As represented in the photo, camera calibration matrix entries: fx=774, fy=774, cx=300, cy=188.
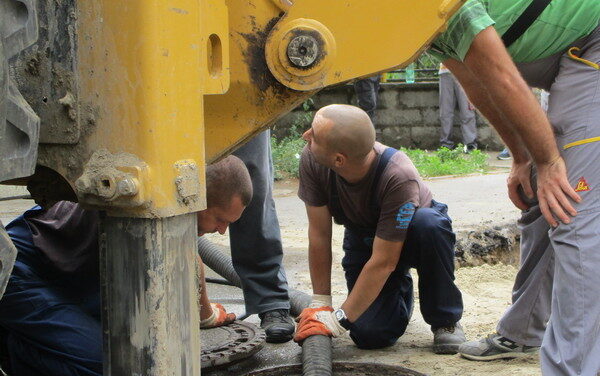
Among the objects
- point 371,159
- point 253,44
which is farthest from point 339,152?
point 253,44

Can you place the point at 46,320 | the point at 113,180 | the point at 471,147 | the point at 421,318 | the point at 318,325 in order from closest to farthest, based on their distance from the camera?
the point at 113,180 < the point at 46,320 < the point at 318,325 < the point at 421,318 < the point at 471,147

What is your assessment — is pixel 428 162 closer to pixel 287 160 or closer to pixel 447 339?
pixel 287 160

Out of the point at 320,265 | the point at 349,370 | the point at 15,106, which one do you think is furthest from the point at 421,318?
the point at 15,106

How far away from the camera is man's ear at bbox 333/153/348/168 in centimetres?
340

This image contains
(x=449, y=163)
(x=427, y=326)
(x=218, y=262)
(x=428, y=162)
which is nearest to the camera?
(x=427, y=326)

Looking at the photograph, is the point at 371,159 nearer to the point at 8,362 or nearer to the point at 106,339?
the point at 8,362

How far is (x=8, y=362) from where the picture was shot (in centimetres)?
315

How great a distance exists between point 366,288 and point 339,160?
23.3 inches

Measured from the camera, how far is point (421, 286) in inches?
146

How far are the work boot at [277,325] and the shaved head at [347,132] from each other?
0.94 m

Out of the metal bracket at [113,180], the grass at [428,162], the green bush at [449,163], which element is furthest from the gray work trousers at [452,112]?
the metal bracket at [113,180]

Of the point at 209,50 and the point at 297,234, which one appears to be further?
the point at 297,234

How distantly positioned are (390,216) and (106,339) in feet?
6.43

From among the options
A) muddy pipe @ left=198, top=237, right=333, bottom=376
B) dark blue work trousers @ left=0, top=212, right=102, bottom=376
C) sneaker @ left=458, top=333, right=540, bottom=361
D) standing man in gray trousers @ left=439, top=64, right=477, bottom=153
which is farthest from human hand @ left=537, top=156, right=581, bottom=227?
standing man in gray trousers @ left=439, top=64, right=477, bottom=153
